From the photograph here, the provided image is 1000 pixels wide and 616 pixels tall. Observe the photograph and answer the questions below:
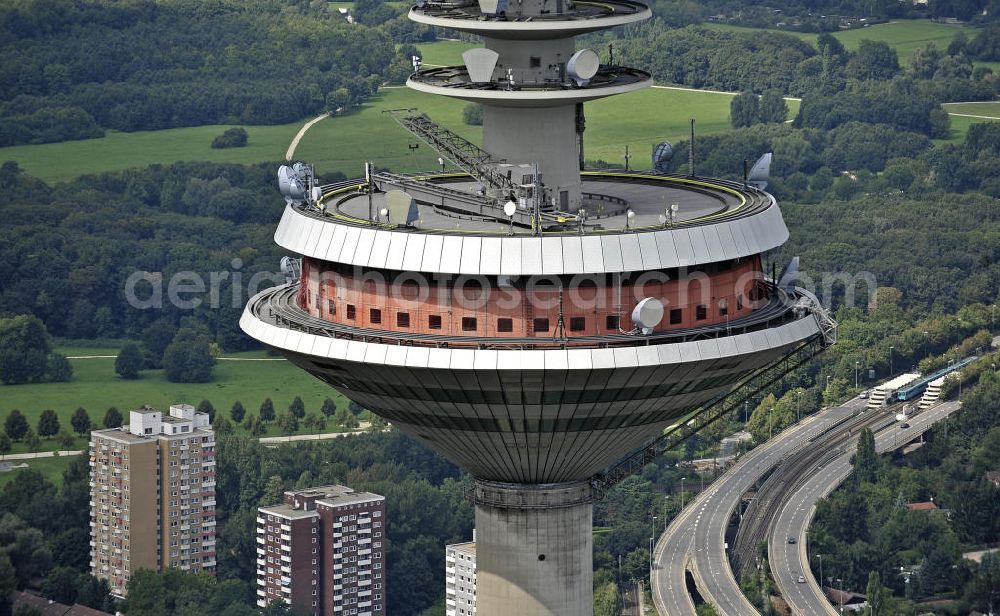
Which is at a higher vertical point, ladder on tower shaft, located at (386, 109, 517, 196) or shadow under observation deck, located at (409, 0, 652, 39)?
shadow under observation deck, located at (409, 0, 652, 39)

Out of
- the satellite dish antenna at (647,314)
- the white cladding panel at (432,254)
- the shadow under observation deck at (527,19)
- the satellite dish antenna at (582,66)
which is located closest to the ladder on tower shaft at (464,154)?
the shadow under observation deck at (527,19)

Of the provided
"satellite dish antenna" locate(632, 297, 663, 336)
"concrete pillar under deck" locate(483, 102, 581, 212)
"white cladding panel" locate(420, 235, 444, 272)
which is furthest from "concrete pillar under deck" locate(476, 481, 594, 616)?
"white cladding panel" locate(420, 235, 444, 272)

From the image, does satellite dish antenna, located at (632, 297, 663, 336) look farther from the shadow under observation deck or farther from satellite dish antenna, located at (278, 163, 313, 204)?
satellite dish antenna, located at (278, 163, 313, 204)

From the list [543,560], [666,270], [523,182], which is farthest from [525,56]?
[543,560]

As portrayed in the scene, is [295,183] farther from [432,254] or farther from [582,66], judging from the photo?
[582,66]

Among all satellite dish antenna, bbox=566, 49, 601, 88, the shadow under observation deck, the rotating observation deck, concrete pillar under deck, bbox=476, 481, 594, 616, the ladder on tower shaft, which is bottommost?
concrete pillar under deck, bbox=476, 481, 594, 616

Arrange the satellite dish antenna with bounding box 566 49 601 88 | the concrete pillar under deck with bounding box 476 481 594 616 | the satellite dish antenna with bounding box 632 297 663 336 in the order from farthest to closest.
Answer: the concrete pillar under deck with bounding box 476 481 594 616 < the satellite dish antenna with bounding box 566 49 601 88 < the satellite dish antenna with bounding box 632 297 663 336
